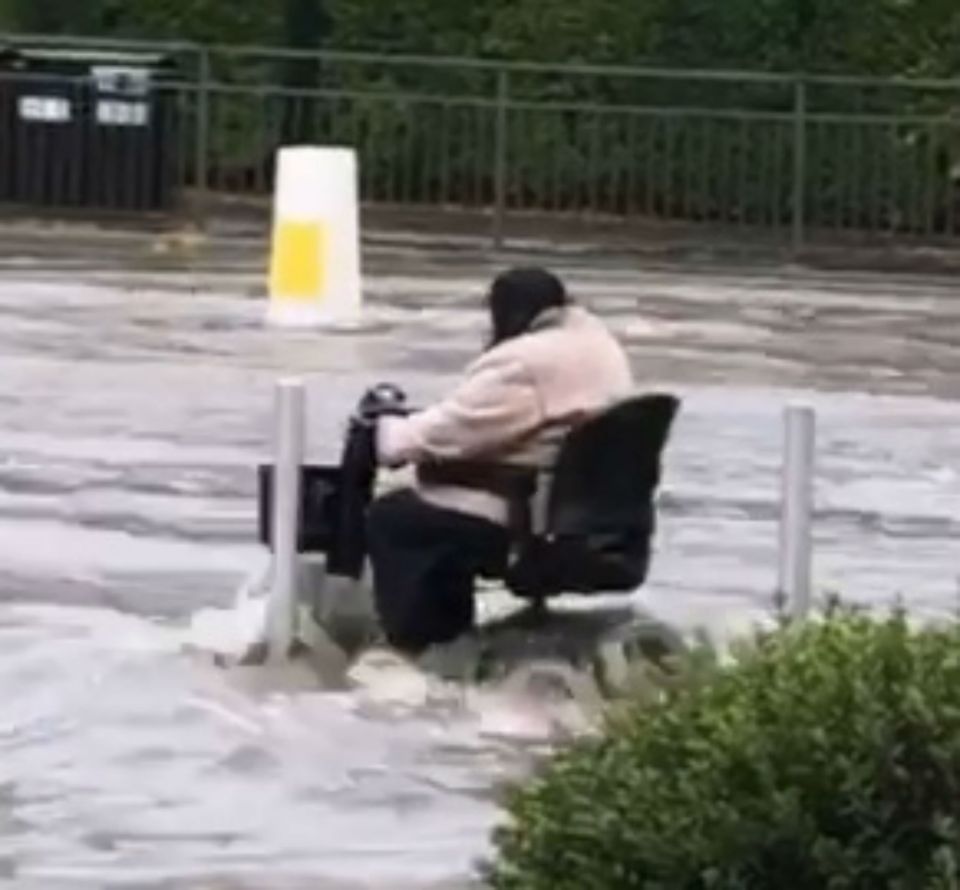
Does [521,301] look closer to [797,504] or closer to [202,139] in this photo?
[797,504]

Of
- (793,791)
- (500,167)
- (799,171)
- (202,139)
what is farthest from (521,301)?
(202,139)

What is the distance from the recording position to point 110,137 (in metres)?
30.8

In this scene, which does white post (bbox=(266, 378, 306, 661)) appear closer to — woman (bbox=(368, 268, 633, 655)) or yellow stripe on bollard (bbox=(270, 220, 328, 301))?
woman (bbox=(368, 268, 633, 655))

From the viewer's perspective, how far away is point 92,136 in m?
30.9

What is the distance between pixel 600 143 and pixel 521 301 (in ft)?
66.5

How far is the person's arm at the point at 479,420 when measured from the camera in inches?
426

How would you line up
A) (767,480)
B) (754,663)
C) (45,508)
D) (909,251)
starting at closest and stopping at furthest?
(754,663) → (45,508) → (767,480) → (909,251)

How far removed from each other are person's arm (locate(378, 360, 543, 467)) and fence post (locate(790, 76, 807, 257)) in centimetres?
1879

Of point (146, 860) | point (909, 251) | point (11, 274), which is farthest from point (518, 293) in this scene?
point (909, 251)

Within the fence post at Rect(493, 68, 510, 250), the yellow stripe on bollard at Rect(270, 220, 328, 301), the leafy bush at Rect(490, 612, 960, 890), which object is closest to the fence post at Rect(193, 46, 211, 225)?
the fence post at Rect(493, 68, 510, 250)

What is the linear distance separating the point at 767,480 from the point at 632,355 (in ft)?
18.4

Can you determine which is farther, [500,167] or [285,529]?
[500,167]

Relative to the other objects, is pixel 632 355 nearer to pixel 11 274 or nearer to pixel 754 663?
pixel 11 274

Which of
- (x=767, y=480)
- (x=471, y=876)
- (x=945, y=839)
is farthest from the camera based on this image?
(x=767, y=480)
